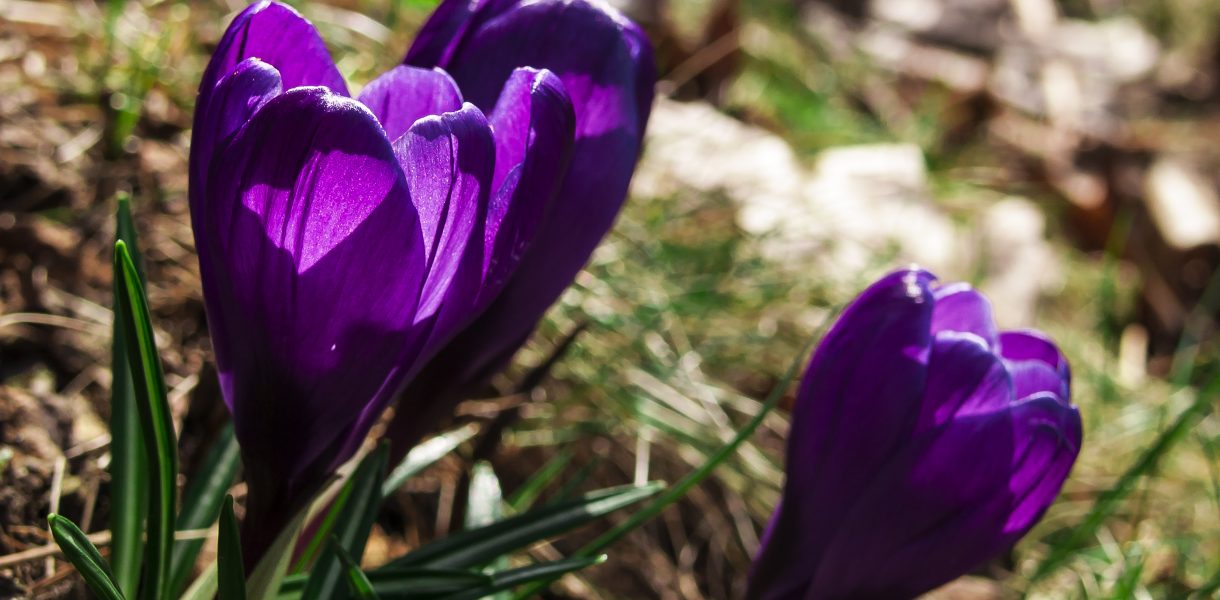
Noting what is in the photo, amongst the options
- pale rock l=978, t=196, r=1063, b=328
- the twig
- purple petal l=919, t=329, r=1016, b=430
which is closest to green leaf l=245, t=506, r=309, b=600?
the twig

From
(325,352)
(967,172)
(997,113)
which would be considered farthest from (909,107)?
(325,352)

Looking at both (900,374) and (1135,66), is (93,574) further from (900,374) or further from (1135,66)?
(1135,66)

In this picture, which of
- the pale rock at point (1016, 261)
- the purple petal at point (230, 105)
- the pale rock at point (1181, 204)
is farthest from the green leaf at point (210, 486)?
the pale rock at point (1181, 204)

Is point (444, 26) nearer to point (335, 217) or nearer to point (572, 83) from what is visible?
point (572, 83)

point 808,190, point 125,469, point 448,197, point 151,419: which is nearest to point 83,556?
point 151,419

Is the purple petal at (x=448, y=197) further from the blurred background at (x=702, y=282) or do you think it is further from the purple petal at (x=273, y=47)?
the blurred background at (x=702, y=282)

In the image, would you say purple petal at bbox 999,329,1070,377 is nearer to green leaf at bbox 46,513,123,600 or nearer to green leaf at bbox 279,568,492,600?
green leaf at bbox 279,568,492,600
